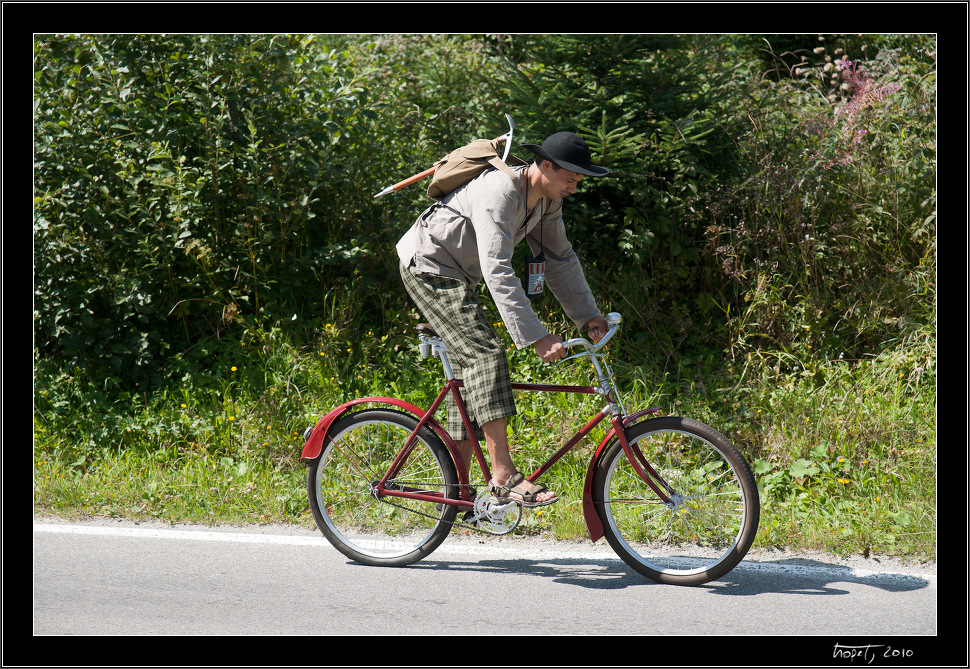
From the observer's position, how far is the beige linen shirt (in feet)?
12.6

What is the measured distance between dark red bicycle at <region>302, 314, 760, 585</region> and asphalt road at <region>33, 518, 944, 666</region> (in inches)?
6.4

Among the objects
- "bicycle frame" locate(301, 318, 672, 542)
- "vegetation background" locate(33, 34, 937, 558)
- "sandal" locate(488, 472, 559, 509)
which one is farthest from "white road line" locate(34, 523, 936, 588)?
"vegetation background" locate(33, 34, 937, 558)

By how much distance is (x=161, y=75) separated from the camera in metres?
6.40

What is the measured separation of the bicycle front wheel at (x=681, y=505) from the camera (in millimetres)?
3887

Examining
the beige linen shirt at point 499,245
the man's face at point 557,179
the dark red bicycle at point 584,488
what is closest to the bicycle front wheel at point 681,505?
the dark red bicycle at point 584,488

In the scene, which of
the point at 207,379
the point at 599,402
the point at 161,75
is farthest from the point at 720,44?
the point at 207,379

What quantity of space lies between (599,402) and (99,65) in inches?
170

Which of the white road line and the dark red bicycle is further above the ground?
the dark red bicycle

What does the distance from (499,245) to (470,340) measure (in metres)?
0.49

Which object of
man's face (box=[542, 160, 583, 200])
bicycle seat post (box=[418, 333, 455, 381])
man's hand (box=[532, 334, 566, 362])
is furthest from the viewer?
bicycle seat post (box=[418, 333, 455, 381])

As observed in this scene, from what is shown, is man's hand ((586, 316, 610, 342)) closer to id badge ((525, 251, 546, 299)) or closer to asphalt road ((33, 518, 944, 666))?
id badge ((525, 251, 546, 299))

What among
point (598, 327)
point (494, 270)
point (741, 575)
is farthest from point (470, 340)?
point (741, 575)

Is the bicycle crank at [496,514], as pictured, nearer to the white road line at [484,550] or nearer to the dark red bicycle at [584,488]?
the dark red bicycle at [584,488]

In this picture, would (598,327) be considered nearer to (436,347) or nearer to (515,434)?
(436,347)
